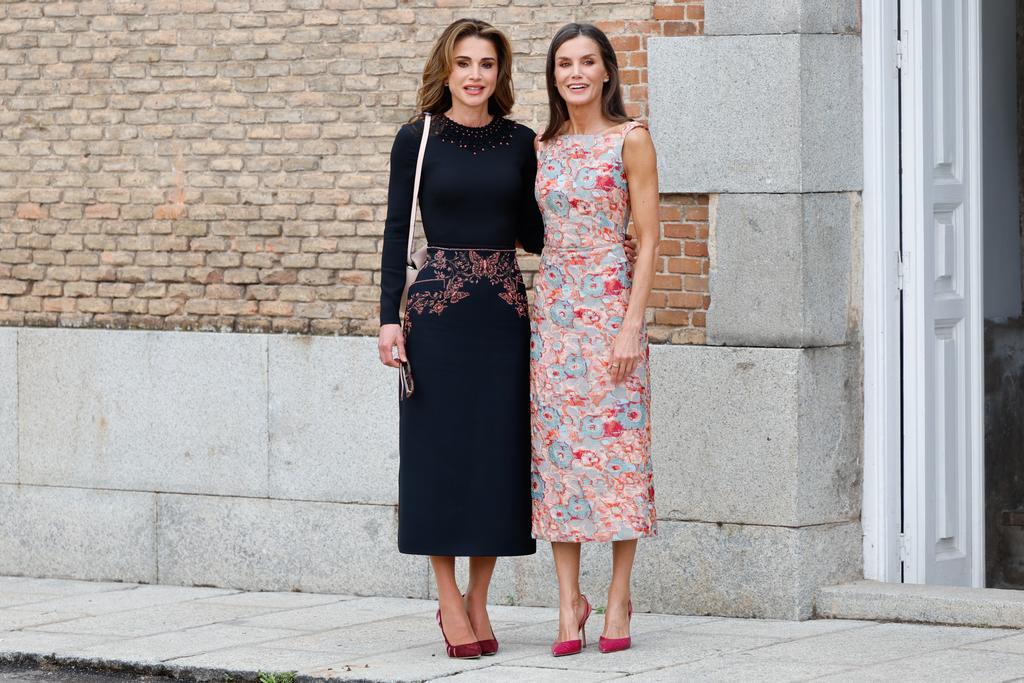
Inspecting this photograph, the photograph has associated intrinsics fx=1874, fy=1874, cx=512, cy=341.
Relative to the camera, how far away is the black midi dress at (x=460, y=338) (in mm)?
6477

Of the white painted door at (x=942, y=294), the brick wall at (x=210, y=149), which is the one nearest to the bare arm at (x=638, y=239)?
the brick wall at (x=210, y=149)

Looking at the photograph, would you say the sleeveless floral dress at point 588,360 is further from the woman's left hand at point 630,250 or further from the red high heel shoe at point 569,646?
the red high heel shoe at point 569,646

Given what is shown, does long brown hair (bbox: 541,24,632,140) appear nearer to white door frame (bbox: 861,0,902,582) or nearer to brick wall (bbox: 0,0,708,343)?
brick wall (bbox: 0,0,708,343)

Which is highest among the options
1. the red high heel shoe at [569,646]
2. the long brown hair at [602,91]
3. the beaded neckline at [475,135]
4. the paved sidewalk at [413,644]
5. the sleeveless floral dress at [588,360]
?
the long brown hair at [602,91]

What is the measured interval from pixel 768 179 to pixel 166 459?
123 inches

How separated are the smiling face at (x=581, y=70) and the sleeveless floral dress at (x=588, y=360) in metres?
0.15

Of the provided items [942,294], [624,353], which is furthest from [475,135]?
[942,294]

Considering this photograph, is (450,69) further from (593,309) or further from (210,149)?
(210,149)

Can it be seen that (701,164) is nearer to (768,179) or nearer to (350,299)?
(768,179)

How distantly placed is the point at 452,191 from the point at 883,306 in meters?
2.01

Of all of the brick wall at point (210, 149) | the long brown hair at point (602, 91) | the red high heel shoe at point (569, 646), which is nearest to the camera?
the long brown hair at point (602, 91)

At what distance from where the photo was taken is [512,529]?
6.55m

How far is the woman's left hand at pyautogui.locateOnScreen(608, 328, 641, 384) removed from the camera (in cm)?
635

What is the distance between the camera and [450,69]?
6488 mm
